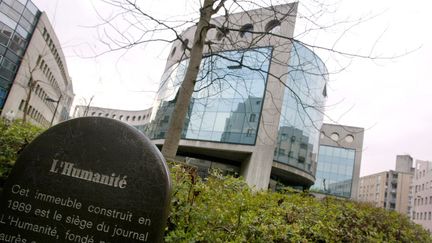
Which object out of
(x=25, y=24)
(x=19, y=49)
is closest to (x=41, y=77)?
(x=19, y=49)

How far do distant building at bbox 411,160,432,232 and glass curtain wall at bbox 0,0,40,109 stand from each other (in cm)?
7677

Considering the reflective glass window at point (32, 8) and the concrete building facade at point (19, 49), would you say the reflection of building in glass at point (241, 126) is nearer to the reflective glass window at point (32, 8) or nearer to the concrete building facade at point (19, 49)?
the concrete building facade at point (19, 49)

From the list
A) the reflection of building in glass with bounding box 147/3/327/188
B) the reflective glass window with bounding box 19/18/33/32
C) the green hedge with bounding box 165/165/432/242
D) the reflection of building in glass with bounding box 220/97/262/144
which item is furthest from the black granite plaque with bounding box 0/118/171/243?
the reflective glass window with bounding box 19/18/33/32

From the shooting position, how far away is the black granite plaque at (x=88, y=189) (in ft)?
7.12

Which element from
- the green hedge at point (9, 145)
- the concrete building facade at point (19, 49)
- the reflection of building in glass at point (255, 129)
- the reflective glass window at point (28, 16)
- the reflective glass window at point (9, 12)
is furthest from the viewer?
the reflective glass window at point (28, 16)

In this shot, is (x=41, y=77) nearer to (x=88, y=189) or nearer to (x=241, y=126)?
(x=241, y=126)

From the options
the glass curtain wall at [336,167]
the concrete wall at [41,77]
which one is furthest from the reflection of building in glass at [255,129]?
the glass curtain wall at [336,167]

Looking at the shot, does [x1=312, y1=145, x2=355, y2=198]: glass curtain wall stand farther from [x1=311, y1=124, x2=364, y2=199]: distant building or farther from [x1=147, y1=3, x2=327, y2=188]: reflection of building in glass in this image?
[x1=147, y1=3, x2=327, y2=188]: reflection of building in glass

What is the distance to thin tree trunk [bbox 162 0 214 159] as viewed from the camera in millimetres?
6594

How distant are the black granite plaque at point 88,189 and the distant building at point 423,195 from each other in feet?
277

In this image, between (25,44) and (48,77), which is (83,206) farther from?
(48,77)

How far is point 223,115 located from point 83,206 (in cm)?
3140

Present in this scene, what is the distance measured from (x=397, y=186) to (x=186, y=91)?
111 m

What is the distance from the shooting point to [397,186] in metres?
102
